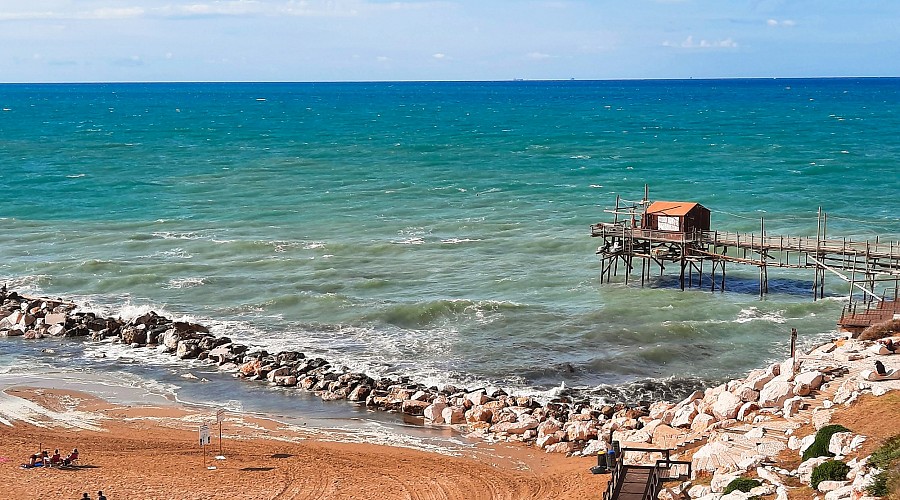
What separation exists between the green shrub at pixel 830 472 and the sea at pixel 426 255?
1549cm

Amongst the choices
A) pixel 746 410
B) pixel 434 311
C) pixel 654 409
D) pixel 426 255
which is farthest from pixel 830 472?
pixel 426 255

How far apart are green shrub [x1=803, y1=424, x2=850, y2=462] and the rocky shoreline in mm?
319

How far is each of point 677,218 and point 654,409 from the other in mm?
21432

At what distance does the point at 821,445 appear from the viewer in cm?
2744

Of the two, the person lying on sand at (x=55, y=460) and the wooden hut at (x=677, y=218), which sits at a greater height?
the wooden hut at (x=677, y=218)

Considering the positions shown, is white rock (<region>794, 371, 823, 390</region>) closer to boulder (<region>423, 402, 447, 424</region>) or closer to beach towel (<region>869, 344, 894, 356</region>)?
beach towel (<region>869, 344, 894, 356</region>)

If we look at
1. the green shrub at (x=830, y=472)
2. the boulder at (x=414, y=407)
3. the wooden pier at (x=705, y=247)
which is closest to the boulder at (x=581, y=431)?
the boulder at (x=414, y=407)

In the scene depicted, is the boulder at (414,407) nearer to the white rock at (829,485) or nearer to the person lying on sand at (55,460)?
the person lying on sand at (55,460)

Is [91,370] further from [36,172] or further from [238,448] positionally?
[36,172]

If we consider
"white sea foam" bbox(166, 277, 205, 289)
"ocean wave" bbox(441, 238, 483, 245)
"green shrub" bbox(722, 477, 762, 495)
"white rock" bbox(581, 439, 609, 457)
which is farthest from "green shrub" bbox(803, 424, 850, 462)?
"ocean wave" bbox(441, 238, 483, 245)

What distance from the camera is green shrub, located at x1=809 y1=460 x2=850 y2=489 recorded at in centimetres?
2494

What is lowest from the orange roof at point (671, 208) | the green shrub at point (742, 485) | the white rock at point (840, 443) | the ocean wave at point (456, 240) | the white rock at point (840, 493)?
the green shrub at point (742, 485)

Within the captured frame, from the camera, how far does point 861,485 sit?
23.3 meters

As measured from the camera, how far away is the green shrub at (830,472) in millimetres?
24938
